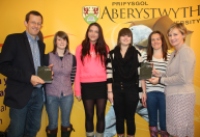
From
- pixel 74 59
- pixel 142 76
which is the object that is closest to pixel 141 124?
pixel 142 76

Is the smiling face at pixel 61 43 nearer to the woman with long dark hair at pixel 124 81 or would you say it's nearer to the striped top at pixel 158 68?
the woman with long dark hair at pixel 124 81

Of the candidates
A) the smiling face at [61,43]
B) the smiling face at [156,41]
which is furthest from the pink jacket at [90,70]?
the smiling face at [156,41]

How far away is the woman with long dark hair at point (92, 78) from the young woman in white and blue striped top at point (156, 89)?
646 millimetres

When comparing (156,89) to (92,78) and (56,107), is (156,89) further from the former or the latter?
(56,107)

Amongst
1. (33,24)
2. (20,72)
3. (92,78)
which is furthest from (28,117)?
(33,24)

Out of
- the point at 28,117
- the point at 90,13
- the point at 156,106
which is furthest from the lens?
the point at 90,13

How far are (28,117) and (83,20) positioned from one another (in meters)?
1.67

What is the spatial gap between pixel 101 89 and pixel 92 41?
2.27 ft

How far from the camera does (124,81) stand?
2.51 m

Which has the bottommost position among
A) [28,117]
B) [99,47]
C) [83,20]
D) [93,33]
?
[28,117]

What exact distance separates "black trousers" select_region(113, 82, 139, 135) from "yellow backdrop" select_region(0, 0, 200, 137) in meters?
0.60

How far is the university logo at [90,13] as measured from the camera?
2.95 metres

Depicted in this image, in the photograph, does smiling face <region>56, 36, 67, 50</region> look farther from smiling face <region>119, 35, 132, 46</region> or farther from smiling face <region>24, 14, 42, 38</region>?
smiling face <region>119, 35, 132, 46</region>

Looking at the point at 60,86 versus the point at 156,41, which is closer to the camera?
the point at 60,86
